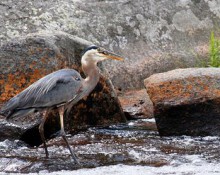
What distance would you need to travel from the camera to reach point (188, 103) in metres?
7.20

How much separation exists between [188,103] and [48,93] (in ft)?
4.89

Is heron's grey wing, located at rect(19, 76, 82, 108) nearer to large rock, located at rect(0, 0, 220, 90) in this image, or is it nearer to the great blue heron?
the great blue heron

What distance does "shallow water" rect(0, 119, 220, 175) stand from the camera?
19.8 feet

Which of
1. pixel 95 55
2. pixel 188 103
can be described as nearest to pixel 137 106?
pixel 188 103

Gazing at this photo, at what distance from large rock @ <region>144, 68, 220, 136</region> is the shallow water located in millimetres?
120

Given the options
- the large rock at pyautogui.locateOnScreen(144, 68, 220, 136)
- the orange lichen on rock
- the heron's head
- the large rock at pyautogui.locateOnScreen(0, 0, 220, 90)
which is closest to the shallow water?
the large rock at pyautogui.locateOnScreen(144, 68, 220, 136)

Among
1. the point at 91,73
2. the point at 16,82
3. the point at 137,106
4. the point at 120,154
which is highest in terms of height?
the point at 91,73

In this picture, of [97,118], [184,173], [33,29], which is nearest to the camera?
[184,173]

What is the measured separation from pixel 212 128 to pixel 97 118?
1.54 meters

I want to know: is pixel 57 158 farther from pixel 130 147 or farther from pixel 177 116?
pixel 177 116

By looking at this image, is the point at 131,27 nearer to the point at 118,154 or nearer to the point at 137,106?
the point at 137,106

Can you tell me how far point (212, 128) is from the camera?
7.28 m

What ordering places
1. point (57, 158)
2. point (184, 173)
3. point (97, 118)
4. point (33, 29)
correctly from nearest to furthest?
point (184, 173) → point (57, 158) → point (97, 118) → point (33, 29)

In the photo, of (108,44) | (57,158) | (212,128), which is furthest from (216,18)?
(57,158)
